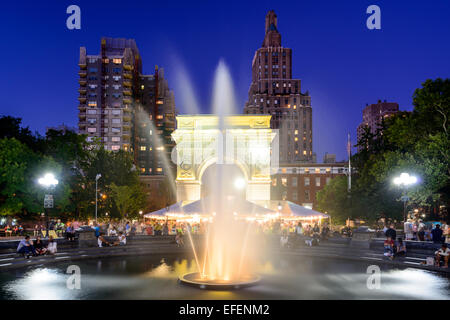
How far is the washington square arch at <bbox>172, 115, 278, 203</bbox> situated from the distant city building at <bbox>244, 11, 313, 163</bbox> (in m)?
77.4

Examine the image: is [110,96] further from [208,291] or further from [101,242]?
[208,291]

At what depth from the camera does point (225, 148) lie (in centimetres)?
5544

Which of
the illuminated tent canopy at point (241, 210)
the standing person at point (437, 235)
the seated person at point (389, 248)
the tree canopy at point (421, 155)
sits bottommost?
the seated person at point (389, 248)

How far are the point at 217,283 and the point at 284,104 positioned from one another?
12621 centimetres

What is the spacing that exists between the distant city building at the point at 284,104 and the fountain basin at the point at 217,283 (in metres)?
116

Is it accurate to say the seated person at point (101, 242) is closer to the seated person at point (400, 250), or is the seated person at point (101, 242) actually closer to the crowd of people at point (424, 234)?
the seated person at point (400, 250)

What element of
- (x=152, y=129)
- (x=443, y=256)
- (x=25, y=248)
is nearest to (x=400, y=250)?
(x=443, y=256)

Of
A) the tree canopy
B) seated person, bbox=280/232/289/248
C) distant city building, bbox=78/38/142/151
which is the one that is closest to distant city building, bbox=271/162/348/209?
distant city building, bbox=78/38/142/151

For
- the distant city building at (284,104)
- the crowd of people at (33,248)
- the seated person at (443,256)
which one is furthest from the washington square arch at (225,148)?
the distant city building at (284,104)

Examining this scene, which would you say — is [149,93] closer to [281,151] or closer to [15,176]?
[281,151]

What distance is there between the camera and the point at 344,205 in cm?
5038

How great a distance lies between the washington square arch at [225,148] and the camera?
176 ft

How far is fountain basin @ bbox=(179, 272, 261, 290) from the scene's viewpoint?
48.4ft
